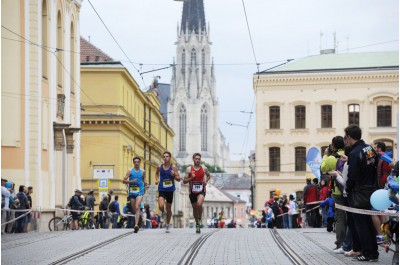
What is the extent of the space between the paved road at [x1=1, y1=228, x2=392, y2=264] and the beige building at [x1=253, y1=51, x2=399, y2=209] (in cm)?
4905

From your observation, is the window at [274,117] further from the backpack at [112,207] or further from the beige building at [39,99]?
the backpack at [112,207]

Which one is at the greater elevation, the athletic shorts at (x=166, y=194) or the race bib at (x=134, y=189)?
the race bib at (x=134, y=189)

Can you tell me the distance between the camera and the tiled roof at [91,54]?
66.1 m

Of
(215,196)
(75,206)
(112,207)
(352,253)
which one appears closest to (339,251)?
(352,253)

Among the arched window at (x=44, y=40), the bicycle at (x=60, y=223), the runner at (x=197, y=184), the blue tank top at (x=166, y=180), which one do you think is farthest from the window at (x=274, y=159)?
the blue tank top at (x=166, y=180)

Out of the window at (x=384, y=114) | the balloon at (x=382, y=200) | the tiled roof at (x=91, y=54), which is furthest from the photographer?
the window at (x=384, y=114)

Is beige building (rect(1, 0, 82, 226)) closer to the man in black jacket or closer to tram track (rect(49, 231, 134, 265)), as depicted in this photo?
tram track (rect(49, 231, 134, 265))

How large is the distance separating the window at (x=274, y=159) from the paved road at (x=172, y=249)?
164 feet

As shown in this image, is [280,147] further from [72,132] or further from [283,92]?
[72,132]

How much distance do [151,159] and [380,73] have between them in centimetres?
2403

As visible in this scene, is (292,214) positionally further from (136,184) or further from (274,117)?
(274,117)

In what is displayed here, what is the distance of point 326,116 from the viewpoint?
A: 241 feet

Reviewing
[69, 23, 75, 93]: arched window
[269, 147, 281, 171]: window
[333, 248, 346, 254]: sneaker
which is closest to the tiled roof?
[269, 147, 281, 171]: window

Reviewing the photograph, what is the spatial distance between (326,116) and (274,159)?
4.75m
